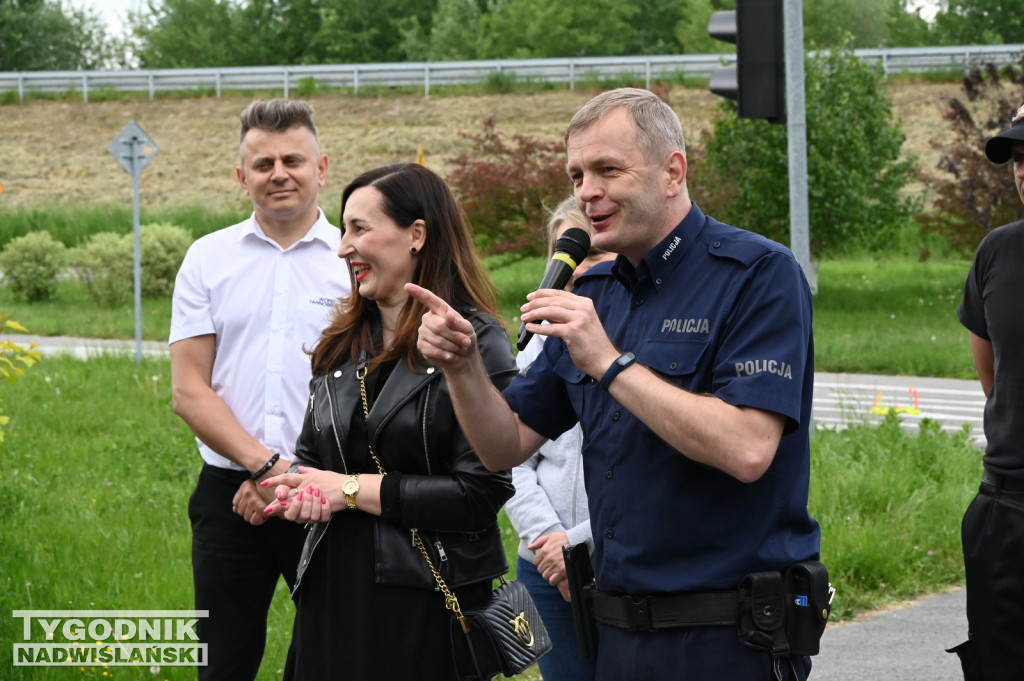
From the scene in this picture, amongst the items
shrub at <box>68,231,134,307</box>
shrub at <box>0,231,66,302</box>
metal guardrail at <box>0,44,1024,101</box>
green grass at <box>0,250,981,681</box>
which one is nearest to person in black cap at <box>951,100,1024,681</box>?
green grass at <box>0,250,981,681</box>

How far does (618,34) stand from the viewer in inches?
2504

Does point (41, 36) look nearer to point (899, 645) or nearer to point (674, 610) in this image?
point (899, 645)

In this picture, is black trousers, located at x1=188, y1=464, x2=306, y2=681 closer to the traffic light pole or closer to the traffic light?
the traffic light

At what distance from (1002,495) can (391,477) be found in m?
1.97

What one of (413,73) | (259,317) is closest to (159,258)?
(259,317)

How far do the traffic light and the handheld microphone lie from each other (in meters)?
4.51

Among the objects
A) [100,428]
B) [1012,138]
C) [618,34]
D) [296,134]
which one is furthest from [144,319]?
[618,34]

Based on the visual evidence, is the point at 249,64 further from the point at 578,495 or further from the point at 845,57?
the point at 578,495

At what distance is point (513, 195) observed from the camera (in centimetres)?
2256

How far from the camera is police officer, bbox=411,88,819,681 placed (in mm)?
2600

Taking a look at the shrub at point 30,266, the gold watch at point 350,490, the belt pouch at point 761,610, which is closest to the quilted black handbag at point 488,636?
the gold watch at point 350,490

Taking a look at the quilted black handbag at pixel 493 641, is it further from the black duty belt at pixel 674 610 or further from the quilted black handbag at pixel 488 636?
the black duty belt at pixel 674 610

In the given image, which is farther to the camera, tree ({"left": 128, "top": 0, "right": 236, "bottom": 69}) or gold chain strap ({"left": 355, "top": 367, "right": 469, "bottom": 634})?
tree ({"left": 128, "top": 0, "right": 236, "bottom": 69})

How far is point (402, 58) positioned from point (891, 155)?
47655 mm
